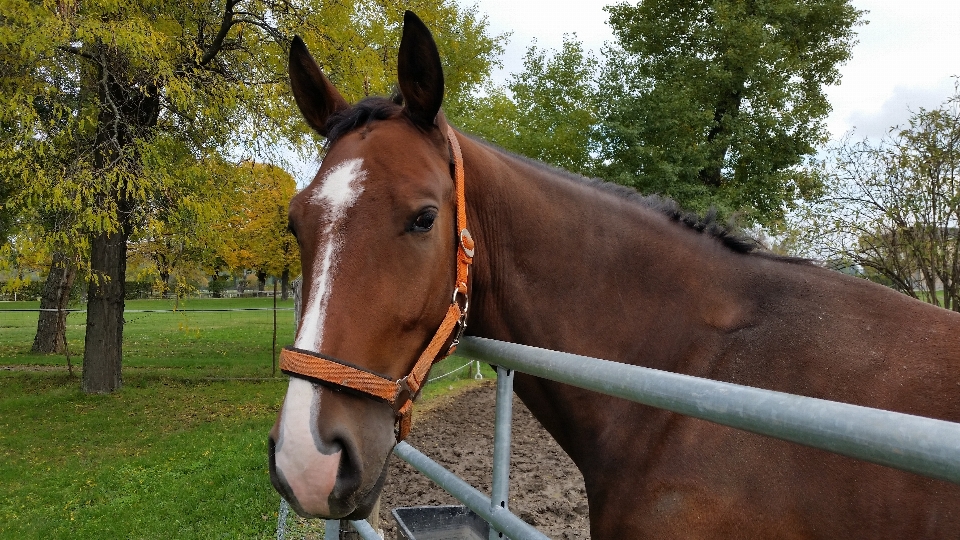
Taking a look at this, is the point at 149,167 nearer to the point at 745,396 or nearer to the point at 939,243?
the point at 745,396

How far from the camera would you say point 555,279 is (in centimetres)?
206

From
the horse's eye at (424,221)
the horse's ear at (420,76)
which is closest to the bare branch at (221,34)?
the horse's ear at (420,76)

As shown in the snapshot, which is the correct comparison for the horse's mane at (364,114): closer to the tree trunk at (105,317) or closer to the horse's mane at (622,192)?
the horse's mane at (622,192)

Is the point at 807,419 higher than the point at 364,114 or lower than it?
lower

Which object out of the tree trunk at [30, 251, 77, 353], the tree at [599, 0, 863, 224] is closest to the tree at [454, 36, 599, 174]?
the tree at [599, 0, 863, 224]

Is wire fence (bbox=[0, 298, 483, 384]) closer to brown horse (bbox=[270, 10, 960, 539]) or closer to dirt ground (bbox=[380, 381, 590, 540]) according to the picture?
dirt ground (bbox=[380, 381, 590, 540])

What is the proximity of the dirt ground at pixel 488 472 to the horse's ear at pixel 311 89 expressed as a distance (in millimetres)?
4370

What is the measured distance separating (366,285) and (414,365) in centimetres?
31

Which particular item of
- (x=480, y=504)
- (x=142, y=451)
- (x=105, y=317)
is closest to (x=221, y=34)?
(x=105, y=317)

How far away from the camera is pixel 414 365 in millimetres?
1721

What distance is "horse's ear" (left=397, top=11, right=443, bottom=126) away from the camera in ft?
6.22

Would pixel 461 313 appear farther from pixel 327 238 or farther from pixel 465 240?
pixel 327 238

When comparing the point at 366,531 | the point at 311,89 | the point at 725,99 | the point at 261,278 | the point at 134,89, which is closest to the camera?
the point at 311,89

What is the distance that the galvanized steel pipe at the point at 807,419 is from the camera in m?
0.64
